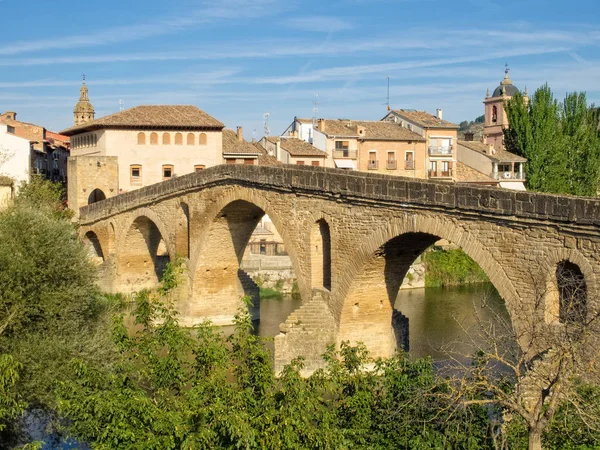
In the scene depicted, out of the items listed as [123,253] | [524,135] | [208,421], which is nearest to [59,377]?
[208,421]

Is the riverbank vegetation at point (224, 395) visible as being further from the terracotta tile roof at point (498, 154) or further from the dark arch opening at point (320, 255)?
the terracotta tile roof at point (498, 154)

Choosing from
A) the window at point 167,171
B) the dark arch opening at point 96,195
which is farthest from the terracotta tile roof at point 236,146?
the dark arch opening at point 96,195

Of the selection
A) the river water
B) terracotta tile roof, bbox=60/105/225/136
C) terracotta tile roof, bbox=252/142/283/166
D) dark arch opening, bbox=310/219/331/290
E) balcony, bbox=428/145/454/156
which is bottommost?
the river water

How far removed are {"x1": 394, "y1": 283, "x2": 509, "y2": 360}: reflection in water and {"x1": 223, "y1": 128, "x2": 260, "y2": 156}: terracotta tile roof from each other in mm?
12653

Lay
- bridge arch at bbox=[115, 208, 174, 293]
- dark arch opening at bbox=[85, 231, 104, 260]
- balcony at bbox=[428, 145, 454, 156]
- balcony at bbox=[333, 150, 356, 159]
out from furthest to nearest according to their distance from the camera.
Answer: balcony at bbox=[428, 145, 454, 156] < balcony at bbox=[333, 150, 356, 159] < dark arch opening at bbox=[85, 231, 104, 260] < bridge arch at bbox=[115, 208, 174, 293]

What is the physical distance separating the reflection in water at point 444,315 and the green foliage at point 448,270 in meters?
0.63

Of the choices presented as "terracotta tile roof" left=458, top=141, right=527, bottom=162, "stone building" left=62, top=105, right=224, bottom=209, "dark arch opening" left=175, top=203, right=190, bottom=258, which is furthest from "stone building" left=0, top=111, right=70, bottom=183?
"terracotta tile roof" left=458, top=141, right=527, bottom=162

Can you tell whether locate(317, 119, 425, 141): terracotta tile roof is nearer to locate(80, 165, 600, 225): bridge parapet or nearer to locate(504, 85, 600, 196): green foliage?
locate(504, 85, 600, 196): green foliage

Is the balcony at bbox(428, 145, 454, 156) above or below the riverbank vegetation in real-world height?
above

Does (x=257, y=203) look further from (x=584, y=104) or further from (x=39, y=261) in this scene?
(x=584, y=104)

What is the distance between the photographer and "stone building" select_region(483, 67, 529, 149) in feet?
200

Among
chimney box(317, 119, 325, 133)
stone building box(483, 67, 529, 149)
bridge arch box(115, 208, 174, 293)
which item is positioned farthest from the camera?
stone building box(483, 67, 529, 149)

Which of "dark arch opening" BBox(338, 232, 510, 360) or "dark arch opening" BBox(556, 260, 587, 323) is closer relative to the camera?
"dark arch opening" BBox(556, 260, 587, 323)

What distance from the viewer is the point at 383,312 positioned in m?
21.8
